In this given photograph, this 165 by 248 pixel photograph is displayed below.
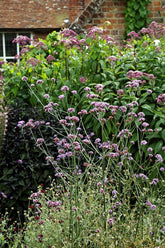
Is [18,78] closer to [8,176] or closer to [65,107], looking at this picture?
[65,107]

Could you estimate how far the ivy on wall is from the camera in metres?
8.30

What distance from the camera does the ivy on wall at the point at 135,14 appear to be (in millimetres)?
8297

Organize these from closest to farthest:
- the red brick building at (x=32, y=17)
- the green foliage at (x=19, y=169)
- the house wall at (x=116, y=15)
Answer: the green foliage at (x=19, y=169) → the house wall at (x=116, y=15) → the red brick building at (x=32, y=17)

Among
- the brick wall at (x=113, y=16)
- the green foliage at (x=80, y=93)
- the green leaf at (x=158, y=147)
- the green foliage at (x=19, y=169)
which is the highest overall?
the brick wall at (x=113, y=16)

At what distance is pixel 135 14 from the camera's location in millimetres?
8375

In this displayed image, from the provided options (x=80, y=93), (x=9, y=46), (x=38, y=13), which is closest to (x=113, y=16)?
(x=38, y=13)

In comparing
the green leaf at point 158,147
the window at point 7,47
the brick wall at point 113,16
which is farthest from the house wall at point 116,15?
the green leaf at point 158,147

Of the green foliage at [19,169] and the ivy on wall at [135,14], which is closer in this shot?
the green foliage at [19,169]

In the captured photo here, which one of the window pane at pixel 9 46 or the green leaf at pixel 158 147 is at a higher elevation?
the window pane at pixel 9 46

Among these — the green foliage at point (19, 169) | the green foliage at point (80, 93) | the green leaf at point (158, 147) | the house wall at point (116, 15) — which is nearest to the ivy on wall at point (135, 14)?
the house wall at point (116, 15)

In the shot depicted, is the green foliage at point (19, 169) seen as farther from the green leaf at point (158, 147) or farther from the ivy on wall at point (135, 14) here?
the ivy on wall at point (135, 14)

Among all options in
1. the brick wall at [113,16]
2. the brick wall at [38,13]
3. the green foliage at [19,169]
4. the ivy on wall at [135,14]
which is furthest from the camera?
the brick wall at [38,13]

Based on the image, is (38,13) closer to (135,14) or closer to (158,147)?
(135,14)

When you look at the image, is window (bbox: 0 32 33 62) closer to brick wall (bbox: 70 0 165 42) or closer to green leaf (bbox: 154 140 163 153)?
brick wall (bbox: 70 0 165 42)
